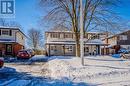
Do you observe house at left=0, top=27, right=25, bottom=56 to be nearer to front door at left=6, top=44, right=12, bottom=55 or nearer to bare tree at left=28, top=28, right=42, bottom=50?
front door at left=6, top=44, right=12, bottom=55

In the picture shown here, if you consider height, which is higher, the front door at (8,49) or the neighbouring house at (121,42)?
the neighbouring house at (121,42)

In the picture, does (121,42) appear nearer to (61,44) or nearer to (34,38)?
(61,44)

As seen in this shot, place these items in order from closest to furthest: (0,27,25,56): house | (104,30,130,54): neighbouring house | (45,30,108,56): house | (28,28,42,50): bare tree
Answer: (0,27,25,56): house < (45,30,108,56): house < (104,30,130,54): neighbouring house < (28,28,42,50): bare tree

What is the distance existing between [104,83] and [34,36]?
6869cm

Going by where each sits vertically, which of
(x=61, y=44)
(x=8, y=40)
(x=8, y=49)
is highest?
(x=8, y=40)

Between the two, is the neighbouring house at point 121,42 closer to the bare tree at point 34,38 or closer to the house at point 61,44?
the house at point 61,44

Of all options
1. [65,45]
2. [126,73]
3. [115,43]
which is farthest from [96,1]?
[115,43]

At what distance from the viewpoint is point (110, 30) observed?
2581cm

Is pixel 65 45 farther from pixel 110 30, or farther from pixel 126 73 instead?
pixel 126 73

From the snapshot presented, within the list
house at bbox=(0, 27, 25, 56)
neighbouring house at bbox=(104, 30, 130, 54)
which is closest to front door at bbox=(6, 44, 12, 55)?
house at bbox=(0, 27, 25, 56)

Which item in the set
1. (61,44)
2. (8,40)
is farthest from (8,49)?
(61,44)

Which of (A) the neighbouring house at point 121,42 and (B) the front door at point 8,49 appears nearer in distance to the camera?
(B) the front door at point 8,49

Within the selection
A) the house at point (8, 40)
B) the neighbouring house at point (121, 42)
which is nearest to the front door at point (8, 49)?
the house at point (8, 40)

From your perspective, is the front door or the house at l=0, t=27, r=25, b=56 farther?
the front door
